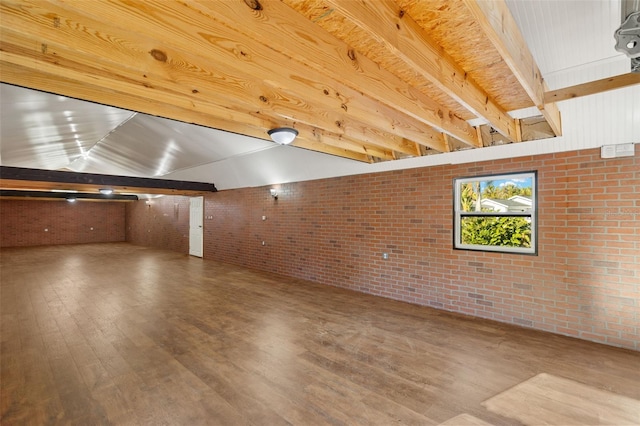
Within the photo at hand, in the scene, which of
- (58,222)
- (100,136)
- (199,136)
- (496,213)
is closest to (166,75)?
(199,136)

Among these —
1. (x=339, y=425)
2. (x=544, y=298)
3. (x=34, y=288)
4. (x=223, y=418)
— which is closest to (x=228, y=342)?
(x=223, y=418)

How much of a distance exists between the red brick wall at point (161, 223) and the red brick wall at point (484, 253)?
537 centimetres

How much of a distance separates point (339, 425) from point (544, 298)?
3034 mm

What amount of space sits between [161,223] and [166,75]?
11.6 meters

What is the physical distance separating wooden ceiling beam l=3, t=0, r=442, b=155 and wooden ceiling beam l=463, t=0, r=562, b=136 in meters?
1.17

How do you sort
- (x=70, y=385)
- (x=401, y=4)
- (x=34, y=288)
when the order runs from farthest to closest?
(x=34, y=288) < (x=70, y=385) < (x=401, y=4)

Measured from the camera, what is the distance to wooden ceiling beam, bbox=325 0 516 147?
1331 mm

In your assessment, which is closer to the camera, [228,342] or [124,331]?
[228,342]

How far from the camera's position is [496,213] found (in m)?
3.89

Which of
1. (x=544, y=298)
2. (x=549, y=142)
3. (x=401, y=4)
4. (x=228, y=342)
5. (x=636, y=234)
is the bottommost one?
(x=228, y=342)

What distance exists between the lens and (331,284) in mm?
5695

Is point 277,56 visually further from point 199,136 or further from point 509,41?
point 199,136

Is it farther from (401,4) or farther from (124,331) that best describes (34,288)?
(401,4)

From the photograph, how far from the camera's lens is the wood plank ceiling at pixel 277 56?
139cm
